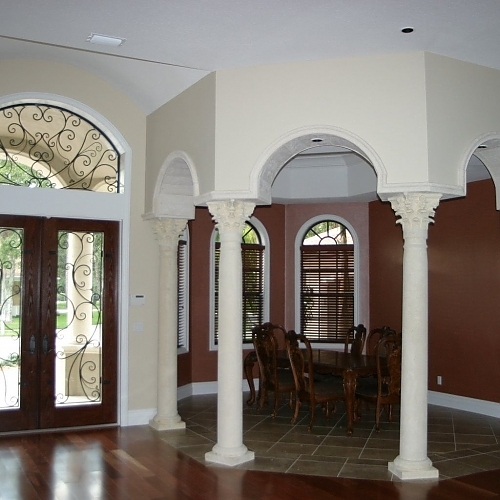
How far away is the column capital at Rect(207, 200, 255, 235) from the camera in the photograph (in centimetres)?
642

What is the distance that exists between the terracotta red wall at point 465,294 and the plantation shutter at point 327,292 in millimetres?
931

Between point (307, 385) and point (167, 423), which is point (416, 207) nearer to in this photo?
point (307, 385)

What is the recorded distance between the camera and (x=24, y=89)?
7.50 m

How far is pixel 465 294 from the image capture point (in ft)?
29.4

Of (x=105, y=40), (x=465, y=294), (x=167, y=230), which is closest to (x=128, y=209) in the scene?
(x=167, y=230)

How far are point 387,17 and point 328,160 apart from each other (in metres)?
4.67

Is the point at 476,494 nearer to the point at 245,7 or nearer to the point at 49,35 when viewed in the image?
the point at 245,7

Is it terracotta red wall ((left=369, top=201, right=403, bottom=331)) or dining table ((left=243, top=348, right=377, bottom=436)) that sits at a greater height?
terracotta red wall ((left=369, top=201, right=403, bottom=331))

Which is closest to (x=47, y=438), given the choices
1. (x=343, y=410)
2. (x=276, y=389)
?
(x=276, y=389)

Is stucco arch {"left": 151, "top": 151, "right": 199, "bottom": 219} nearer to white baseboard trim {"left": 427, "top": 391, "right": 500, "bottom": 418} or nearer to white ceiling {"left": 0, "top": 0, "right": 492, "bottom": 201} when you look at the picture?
white ceiling {"left": 0, "top": 0, "right": 492, "bottom": 201}

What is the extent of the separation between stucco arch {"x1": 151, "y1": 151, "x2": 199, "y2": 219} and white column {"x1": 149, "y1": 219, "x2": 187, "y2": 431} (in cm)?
13

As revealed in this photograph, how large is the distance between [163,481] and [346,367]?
9.15ft

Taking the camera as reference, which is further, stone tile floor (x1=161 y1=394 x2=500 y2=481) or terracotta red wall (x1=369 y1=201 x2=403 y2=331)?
terracotta red wall (x1=369 y1=201 x2=403 y2=331)

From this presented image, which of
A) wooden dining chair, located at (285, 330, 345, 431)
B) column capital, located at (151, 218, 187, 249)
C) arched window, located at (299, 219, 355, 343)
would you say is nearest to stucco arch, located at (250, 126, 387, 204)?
column capital, located at (151, 218, 187, 249)
